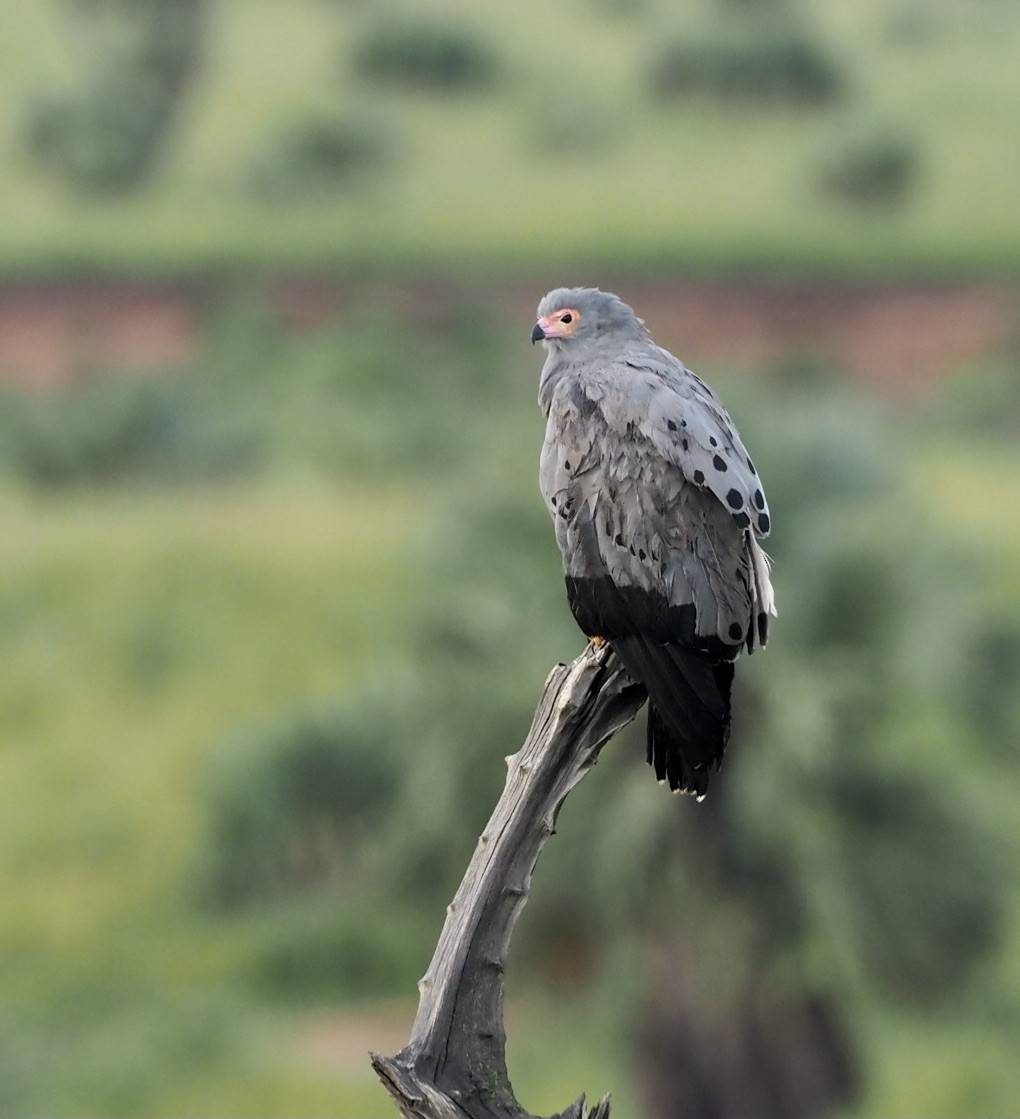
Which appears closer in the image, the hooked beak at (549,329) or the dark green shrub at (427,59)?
the hooked beak at (549,329)

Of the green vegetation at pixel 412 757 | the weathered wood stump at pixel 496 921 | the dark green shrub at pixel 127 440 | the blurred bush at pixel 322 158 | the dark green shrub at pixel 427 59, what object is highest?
the dark green shrub at pixel 427 59

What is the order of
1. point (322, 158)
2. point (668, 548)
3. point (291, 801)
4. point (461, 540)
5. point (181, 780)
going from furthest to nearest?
1. point (322, 158)
2. point (181, 780)
3. point (291, 801)
4. point (461, 540)
5. point (668, 548)

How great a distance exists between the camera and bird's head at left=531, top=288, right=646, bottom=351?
5812 millimetres

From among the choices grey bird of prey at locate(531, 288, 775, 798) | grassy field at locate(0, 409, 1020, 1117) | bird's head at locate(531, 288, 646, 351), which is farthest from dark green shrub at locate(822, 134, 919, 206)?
grey bird of prey at locate(531, 288, 775, 798)

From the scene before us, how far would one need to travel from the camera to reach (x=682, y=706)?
16.6 ft

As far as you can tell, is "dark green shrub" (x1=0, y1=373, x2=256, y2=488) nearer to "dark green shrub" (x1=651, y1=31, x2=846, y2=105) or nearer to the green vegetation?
the green vegetation

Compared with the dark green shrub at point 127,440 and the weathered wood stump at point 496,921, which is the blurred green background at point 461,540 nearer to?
the dark green shrub at point 127,440

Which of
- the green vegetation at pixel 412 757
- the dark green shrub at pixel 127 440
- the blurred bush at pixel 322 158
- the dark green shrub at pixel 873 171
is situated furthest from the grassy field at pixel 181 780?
the blurred bush at pixel 322 158

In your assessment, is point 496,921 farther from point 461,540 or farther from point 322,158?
point 322,158

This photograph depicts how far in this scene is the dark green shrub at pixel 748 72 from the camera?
24.6m

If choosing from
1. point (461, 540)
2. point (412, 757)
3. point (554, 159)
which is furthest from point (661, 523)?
point (554, 159)

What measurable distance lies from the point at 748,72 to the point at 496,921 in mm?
21555

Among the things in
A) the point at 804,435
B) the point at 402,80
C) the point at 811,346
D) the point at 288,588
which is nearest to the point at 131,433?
the point at 288,588

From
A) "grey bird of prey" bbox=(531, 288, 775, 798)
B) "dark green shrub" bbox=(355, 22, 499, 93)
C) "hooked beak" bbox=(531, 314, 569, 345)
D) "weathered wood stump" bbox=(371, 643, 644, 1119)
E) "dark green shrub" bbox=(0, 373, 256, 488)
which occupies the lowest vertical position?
"weathered wood stump" bbox=(371, 643, 644, 1119)
